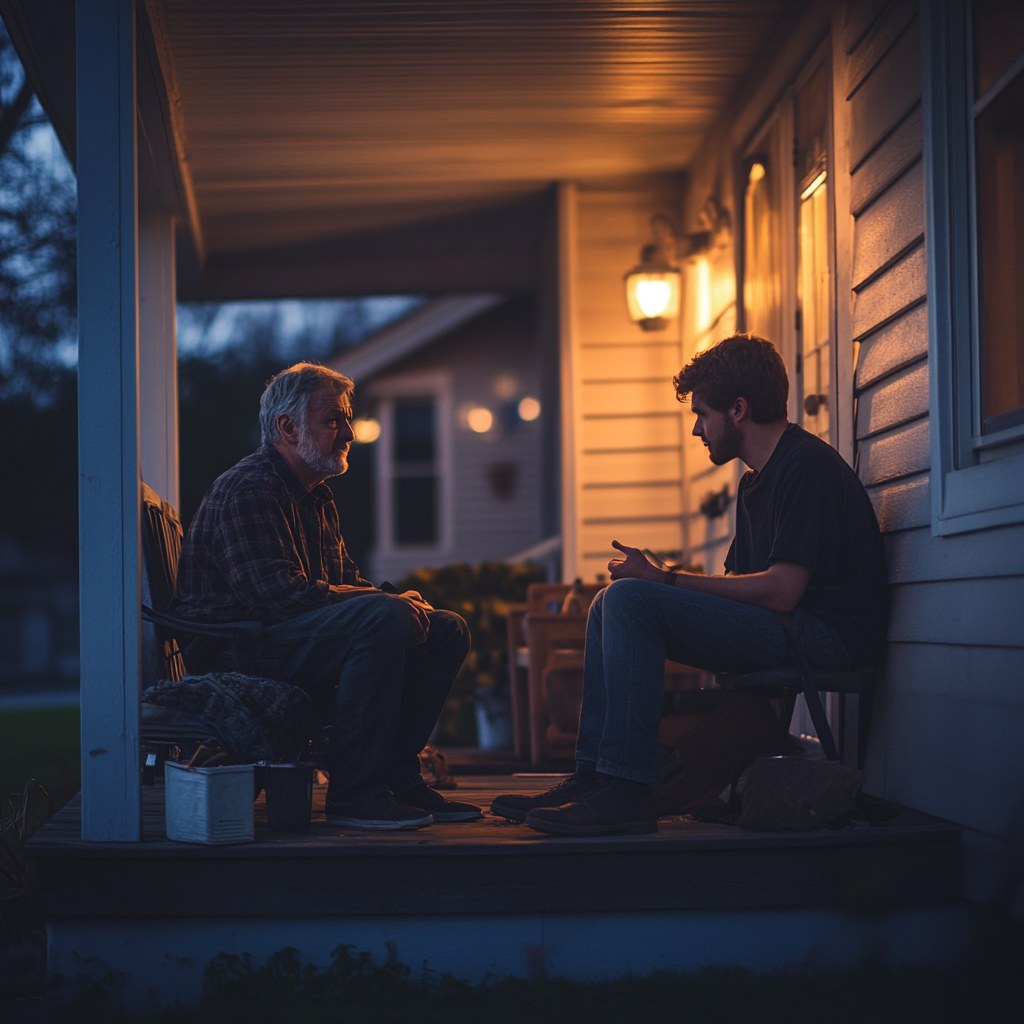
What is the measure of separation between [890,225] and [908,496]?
79 centimetres

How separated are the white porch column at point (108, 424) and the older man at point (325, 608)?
43 centimetres

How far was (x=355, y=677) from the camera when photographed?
2.86 m

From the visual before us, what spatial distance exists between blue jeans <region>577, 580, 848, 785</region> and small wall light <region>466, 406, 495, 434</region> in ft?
33.5

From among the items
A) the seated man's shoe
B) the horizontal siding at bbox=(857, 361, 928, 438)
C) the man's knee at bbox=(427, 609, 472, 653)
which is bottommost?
the seated man's shoe

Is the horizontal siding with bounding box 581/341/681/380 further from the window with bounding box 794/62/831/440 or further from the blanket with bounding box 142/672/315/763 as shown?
the blanket with bounding box 142/672/315/763

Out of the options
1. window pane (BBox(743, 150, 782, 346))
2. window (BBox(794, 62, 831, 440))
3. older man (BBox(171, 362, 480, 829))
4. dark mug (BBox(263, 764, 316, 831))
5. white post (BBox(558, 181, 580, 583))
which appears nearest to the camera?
dark mug (BBox(263, 764, 316, 831))

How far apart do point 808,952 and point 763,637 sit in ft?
2.44

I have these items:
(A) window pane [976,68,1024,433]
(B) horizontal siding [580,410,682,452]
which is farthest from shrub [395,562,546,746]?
(A) window pane [976,68,1024,433]

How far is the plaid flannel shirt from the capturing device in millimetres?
3002

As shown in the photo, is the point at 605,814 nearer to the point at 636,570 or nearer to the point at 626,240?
the point at 636,570

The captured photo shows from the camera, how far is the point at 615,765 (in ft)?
8.79

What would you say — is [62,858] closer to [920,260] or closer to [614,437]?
[920,260]

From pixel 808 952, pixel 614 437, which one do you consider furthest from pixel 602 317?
pixel 808 952

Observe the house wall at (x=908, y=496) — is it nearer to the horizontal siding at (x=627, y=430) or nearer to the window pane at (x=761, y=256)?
the window pane at (x=761, y=256)
